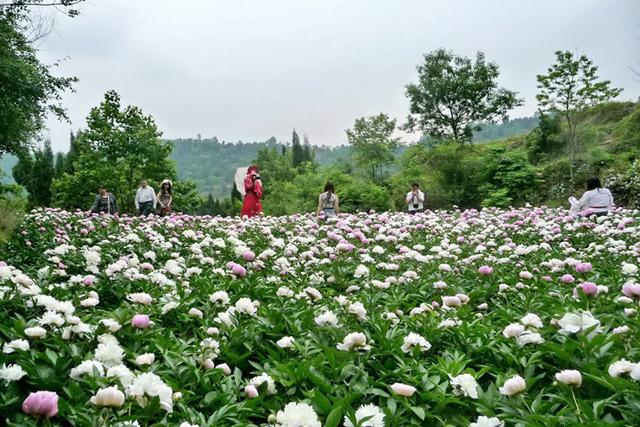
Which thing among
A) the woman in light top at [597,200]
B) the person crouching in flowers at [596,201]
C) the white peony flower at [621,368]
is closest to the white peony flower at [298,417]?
the white peony flower at [621,368]

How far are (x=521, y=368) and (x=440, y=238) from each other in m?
4.60

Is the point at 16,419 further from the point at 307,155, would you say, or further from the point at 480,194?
the point at 307,155

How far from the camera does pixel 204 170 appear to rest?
6570 inches

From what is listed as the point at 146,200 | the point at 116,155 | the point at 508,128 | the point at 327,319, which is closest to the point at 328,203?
the point at 146,200

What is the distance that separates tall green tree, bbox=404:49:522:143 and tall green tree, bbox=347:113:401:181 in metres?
7.13

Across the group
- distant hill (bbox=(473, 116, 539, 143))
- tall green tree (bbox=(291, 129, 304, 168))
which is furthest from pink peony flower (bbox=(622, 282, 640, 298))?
distant hill (bbox=(473, 116, 539, 143))

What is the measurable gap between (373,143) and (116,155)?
16931 mm

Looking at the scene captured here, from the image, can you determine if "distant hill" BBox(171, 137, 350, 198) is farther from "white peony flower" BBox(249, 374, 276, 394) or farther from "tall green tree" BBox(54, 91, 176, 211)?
"white peony flower" BBox(249, 374, 276, 394)

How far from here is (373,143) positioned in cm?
3325

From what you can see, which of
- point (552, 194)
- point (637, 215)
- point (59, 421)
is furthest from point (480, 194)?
point (59, 421)

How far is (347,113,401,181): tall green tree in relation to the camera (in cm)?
3288

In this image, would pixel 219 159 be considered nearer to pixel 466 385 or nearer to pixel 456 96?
pixel 456 96

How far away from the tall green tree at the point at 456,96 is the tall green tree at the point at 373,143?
7.13m

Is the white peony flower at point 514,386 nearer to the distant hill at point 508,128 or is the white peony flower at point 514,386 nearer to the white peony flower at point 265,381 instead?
the white peony flower at point 265,381
